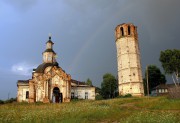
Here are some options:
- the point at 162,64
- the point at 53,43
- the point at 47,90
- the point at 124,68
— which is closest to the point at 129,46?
the point at 124,68

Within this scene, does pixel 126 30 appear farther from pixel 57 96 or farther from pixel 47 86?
pixel 47 86

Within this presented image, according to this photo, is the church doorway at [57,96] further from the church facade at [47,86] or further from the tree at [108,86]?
the tree at [108,86]

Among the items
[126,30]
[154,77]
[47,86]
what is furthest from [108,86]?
[47,86]

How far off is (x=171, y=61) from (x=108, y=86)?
110 feet

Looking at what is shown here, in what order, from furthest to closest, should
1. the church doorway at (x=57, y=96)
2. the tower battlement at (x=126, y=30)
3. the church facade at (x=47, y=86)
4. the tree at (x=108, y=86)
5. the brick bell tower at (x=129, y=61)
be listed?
the tree at (x=108, y=86), the tower battlement at (x=126, y=30), the brick bell tower at (x=129, y=61), the church doorway at (x=57, y=96), the church facade at (x=47, y=86)

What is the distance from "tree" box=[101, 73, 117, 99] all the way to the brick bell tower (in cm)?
2511

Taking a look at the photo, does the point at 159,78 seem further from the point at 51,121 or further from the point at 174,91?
the point at 51,121

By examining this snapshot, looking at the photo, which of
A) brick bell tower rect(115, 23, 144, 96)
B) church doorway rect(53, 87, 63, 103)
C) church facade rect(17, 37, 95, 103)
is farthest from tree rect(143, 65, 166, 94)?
church facade rect(17, 37, 95, 103)

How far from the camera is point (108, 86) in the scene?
93500 millimetres

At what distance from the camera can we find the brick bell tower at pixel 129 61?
64875mm

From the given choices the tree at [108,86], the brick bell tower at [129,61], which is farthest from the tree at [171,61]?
the tree at [108,86]

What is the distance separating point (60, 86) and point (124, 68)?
21136mm

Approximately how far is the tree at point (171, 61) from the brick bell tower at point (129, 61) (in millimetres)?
7738

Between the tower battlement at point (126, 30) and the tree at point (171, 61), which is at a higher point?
the tower battlement at point (126, 30)
